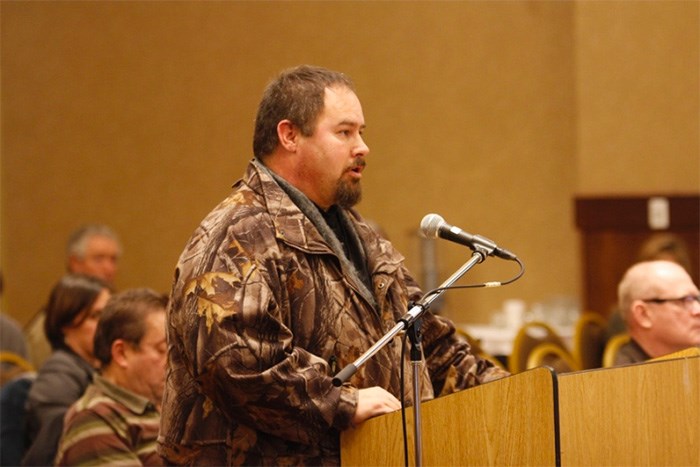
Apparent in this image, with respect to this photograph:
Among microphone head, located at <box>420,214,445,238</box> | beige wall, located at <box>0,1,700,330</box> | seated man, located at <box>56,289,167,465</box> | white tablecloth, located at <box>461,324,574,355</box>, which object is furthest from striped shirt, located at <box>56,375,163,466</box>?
beige wall, located at <box>0,1,700,330</box>

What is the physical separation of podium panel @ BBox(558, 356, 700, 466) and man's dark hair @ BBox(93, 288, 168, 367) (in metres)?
1.39

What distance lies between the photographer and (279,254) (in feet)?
6.81

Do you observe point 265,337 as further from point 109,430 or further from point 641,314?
point 641,314

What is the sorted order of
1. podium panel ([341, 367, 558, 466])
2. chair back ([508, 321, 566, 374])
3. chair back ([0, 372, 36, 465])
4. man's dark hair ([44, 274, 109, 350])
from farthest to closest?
chair back ([508, 321, 566, 374]) → man's dark hair ([44, 274, 109, 350]) → chair back ([0, 372, 36, 465]) → podium panel ([341, 367, 558, 466])

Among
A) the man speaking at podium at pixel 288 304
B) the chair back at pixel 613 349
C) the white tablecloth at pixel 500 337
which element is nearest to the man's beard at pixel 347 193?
the man speaking at podium at pixel 288 304

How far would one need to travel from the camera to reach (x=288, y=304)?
2074 mm

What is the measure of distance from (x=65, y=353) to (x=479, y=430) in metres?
1.96

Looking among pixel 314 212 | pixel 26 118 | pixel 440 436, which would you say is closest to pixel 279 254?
pixel 314 212

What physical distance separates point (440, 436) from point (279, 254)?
48 centimetres

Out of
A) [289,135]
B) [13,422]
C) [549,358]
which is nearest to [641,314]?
[549,358]

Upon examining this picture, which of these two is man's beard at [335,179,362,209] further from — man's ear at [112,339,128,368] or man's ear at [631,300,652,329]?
man's ear at [631,300,652,329]

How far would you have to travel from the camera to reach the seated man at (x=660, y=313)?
323cm

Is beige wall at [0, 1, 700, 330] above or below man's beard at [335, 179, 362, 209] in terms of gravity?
above

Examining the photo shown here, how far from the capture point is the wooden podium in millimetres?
1803
